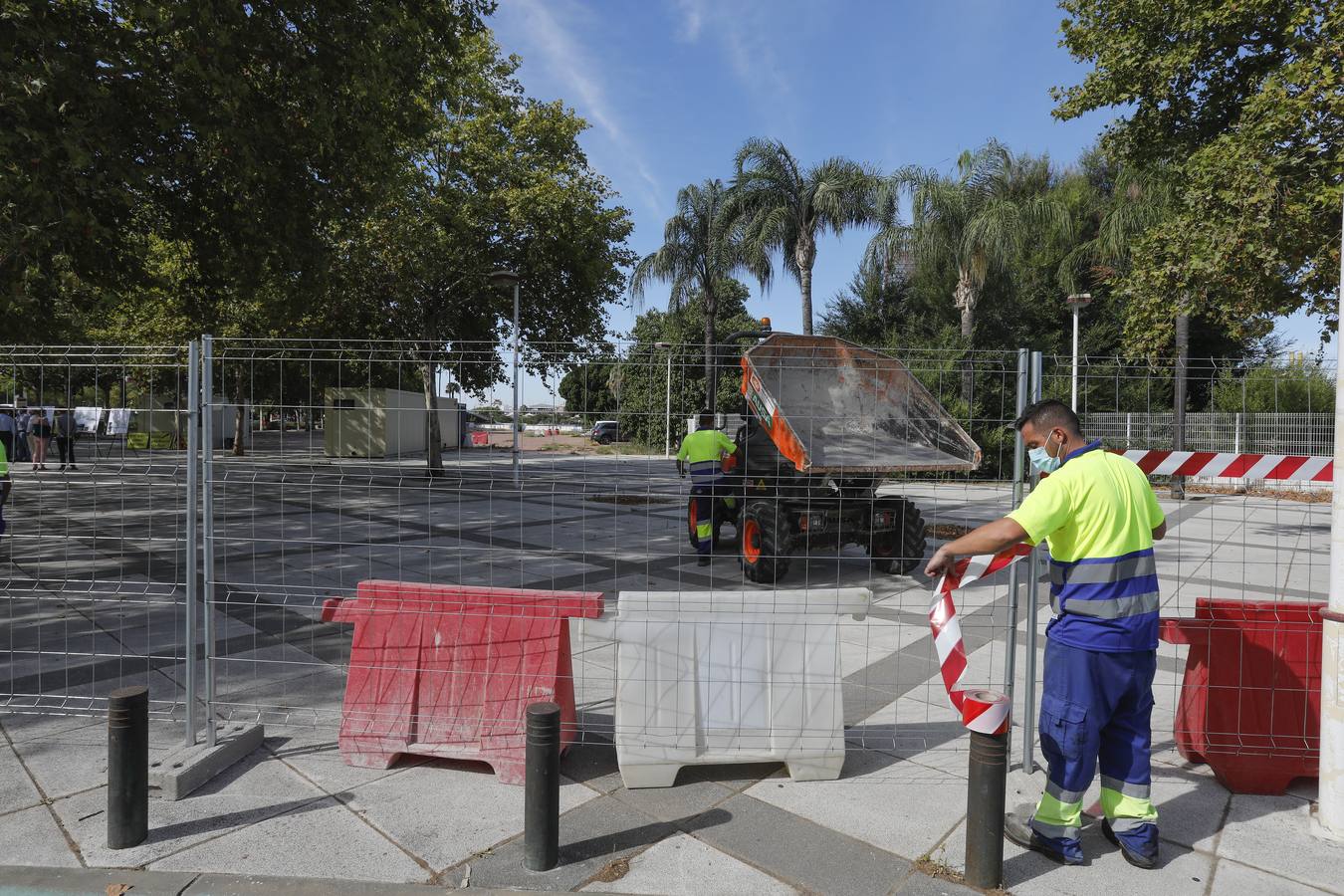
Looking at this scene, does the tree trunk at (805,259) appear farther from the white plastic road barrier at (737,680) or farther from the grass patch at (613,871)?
the grass patch at (613,871)

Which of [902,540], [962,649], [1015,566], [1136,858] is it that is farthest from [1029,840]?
[902,540]

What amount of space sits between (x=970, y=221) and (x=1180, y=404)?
17.9 metres

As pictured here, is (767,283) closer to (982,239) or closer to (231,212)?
(982,239)

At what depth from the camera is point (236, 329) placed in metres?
22.8

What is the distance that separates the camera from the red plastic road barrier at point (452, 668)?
12.8 ft

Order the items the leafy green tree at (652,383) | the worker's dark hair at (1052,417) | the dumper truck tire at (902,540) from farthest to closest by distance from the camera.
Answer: the dumper truck tire at (902,540) → the leafy green tree at (652,383) → the worker's dark hair at (1052,417)

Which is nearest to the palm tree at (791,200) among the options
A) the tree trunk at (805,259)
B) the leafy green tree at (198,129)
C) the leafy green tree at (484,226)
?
the tree trunk at (805,259)

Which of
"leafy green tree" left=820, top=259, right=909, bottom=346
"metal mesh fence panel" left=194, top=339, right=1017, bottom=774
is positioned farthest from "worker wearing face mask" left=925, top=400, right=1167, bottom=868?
"leafy green tree" left=820, top=259, right=909, bottom=346

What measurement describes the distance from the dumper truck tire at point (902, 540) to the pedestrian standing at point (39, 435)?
7.12 meters

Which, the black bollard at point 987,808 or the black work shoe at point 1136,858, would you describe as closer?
the black bollard at point 987,808

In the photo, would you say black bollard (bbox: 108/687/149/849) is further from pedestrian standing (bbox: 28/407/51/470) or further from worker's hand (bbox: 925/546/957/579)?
worker's hand (bbox: 925/546/957/579)

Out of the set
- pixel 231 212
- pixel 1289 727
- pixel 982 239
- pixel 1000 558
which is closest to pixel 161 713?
pixel 1000 558

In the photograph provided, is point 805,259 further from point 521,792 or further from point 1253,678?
point 521,792

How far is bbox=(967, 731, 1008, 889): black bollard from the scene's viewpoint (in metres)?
2.93
